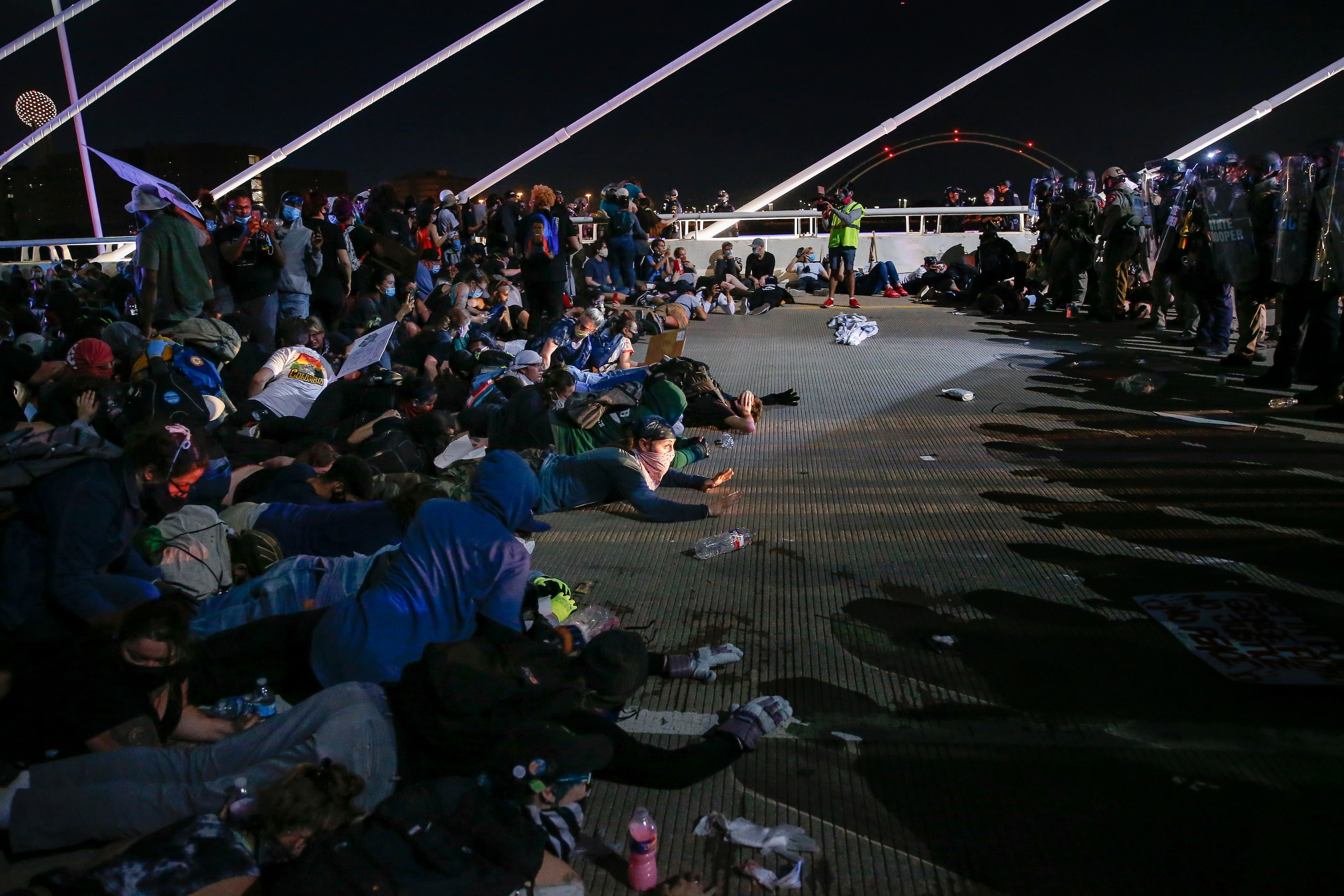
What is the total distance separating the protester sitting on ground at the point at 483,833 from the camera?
2088mm

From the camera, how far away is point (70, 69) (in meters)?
15.7

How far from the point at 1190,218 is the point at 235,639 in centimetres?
913

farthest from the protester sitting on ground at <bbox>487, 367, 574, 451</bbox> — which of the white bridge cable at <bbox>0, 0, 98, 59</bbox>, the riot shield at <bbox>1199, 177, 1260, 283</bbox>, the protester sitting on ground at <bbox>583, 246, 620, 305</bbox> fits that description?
the white bridge cable at <bbox>0, 0, 98, 59</bbox>

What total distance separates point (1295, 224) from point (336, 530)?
7048 millimetres

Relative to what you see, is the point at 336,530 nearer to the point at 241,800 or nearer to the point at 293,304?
the point at 241,800

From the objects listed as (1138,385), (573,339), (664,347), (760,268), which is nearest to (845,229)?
(760,268)

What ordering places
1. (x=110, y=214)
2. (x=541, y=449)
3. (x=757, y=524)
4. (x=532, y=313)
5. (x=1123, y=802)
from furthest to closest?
(x=110, y=214) < (x=532, y=313) < (x=541, y=449) < (x=757, y=524) < (x=1123, y=802)

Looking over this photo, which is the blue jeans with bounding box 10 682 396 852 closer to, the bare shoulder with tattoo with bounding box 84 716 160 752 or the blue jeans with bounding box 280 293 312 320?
the bare shoulder with tattoo with bounding box 84 716 160 752

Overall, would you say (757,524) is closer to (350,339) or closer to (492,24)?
(350,339)

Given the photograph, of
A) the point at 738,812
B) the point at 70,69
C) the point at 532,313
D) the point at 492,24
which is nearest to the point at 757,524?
the point at 738,812

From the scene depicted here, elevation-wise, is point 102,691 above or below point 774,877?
above

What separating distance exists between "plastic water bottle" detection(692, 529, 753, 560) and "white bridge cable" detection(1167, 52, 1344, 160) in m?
16.7

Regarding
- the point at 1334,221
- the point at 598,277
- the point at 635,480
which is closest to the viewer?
the point at 635,480

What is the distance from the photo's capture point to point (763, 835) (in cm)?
247
